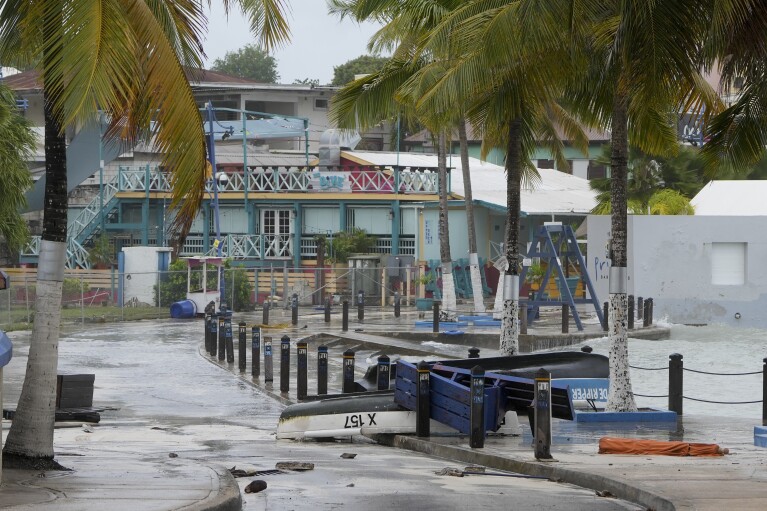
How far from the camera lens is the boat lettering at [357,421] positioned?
1542 cm

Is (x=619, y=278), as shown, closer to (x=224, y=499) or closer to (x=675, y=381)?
(x=675, y=381)

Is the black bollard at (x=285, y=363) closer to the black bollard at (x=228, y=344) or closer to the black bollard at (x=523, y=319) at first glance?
the black bollard at (x=228, y=344)

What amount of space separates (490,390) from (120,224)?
129 ft

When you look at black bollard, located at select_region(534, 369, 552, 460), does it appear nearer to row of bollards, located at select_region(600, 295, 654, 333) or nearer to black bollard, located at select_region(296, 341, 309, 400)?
black bollard, located at select_region(296, 341, 309, 400)

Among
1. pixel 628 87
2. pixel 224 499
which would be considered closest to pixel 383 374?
pixel 628 87

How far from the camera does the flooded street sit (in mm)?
10688

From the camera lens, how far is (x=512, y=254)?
820 inches

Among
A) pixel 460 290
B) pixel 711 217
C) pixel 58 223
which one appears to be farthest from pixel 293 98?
pixel 58 223

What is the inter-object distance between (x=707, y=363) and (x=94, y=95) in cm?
2309

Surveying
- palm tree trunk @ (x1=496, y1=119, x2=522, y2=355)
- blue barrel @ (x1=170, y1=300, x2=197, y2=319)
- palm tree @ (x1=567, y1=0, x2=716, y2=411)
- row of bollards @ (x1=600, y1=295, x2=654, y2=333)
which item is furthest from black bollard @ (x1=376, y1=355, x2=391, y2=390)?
blue barrel @ (x1=170, y1=300, x2=197, y2=319)

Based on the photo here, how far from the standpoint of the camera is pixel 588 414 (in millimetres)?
16781

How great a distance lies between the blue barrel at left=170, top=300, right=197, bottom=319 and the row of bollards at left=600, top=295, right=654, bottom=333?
13645 mm

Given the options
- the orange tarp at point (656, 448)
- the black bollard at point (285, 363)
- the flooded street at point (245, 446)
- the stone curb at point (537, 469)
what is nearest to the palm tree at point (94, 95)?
the flooded street at point (245, 446)

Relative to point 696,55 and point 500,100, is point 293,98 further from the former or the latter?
point 696,55
